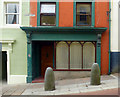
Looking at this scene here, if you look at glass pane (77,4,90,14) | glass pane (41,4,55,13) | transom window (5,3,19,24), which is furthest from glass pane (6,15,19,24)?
glass pane (77,4,90,14)

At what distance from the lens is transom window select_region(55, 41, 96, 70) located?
9688 mm

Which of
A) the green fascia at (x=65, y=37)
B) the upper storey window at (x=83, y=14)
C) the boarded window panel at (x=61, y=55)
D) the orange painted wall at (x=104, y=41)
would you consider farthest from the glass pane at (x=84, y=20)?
the boarded window panel at (x=61, y=55)

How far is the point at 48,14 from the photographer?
31.9ft

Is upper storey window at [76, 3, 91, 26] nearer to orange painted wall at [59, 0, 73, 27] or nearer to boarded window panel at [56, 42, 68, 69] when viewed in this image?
orange painted wall at [59, 0, 73, 27]

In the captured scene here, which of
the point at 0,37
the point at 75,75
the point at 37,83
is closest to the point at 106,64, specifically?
the point at 75,75

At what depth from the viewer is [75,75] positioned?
954cm

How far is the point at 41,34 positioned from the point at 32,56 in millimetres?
1595

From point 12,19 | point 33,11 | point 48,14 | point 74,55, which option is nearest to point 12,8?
point 12,19

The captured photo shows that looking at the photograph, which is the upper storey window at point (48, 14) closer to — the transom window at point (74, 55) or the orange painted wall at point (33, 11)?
the orange painted wall at point (33, 11)

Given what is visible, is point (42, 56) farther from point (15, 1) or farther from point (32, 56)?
point (15, 1)

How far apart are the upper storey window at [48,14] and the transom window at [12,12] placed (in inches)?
66.5

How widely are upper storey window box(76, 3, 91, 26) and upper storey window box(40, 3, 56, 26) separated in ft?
5.26

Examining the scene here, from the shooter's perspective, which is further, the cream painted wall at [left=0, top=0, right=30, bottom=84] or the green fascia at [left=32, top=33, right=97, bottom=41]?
the cream painted wall at [left=0, top=0, right=30, bottom=84]

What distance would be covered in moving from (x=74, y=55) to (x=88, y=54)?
94 cm
